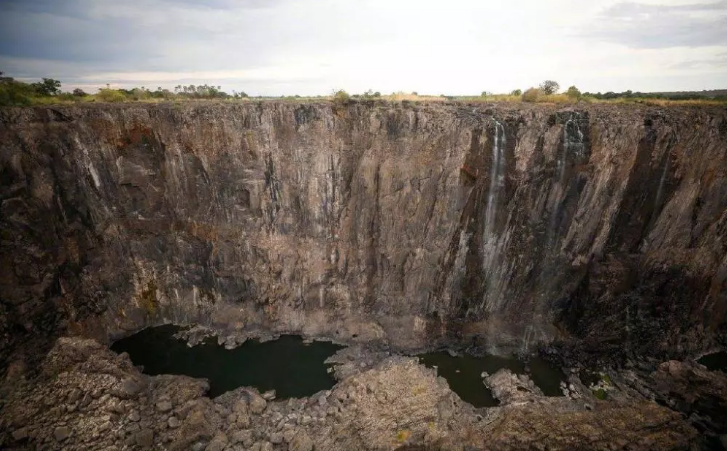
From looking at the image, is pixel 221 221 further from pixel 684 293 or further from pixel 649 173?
pixel 684 293

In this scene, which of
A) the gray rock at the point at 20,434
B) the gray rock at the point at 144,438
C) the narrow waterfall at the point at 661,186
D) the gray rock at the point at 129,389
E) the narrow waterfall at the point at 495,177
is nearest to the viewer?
the gray rock at the point at 20,434

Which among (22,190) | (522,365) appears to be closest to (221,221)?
(22,190)

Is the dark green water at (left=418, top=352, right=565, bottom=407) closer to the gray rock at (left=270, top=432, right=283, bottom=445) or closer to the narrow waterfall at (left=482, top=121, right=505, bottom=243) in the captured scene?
the narrow waterfall at (left=482, top=121, right=505, bottom=243)

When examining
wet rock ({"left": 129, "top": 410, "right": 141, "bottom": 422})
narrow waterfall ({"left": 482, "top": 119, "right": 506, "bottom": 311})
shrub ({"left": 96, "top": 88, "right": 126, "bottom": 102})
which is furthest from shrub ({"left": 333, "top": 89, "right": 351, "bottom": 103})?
wet rock ({"left": 129, "top": 410, "right": 141, "bottom": 422})

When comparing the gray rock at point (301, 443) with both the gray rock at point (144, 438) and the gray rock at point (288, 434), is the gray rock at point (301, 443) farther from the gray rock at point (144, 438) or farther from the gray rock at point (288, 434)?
the gray rock at point (144, 438)

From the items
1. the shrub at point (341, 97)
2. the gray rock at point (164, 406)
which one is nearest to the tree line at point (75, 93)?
the shrub at point (341, 97)

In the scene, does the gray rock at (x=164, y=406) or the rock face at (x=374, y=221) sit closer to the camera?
the gray rock at (x=164, y=406)
